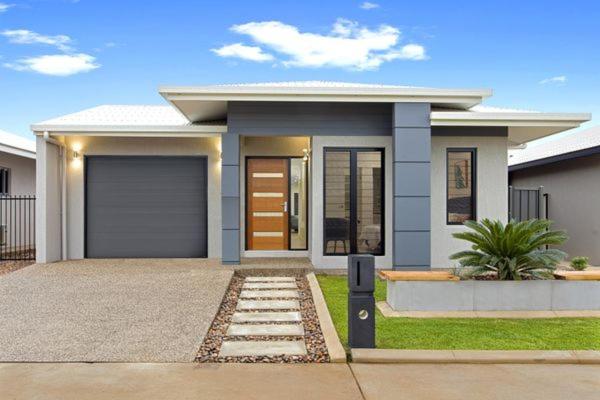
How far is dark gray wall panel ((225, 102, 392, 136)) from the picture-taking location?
997 cm

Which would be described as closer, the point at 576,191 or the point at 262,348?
the point at 262,348

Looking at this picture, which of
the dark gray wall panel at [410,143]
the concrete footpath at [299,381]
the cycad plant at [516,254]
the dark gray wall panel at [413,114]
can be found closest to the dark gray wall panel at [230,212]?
the dark gray wall panel at [410,143]

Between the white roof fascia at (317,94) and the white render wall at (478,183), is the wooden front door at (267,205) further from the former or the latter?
the white render wall at (478,183)

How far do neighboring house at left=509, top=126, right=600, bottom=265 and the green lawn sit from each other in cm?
674

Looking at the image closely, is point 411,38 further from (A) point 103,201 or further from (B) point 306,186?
(A) point 103,201

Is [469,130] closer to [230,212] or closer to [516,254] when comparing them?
[516,254]

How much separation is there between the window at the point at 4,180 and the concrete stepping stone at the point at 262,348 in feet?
40.2

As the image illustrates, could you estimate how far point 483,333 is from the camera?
18.7 feet

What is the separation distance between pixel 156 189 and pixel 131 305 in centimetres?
511

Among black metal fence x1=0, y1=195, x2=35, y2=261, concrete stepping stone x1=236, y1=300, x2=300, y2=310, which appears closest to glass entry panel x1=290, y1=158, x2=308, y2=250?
concrete stepping stone x1=236, y1=300, x2=300, y2=310

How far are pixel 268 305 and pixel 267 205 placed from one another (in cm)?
452

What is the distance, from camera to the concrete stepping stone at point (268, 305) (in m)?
7.09

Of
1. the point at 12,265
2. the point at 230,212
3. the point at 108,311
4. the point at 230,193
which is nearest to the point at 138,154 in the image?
the point at 230,193

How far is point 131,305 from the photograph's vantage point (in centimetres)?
696
